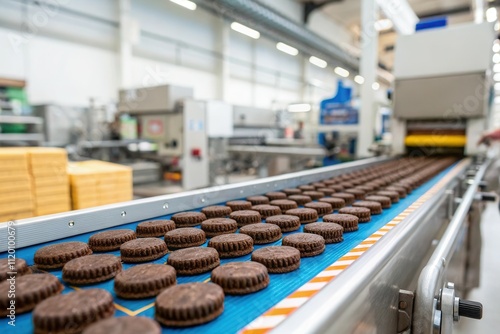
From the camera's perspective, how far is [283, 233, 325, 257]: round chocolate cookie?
1045 mm

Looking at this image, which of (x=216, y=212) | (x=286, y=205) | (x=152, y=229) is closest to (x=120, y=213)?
(x=152, y=229)

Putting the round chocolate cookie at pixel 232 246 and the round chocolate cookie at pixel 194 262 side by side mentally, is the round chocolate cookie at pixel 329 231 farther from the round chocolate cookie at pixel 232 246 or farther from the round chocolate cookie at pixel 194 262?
the round chocolate cookie at pixel 194 262

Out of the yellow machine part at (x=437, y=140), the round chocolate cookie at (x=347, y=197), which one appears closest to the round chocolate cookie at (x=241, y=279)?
the round chocolate cookie at (x=347, y=197)

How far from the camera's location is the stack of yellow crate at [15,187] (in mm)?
2434

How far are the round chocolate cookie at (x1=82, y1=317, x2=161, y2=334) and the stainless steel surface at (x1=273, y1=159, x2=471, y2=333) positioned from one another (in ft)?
0.72

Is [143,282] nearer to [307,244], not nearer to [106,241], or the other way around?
[106,241]

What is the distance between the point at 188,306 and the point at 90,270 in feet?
1.10

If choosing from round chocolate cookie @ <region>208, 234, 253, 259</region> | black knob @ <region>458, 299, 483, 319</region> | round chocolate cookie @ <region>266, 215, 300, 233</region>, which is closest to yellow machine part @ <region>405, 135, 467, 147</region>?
round chocolate cookie @ <region>266, 215, 300, 233</region>

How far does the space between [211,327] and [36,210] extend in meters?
2.53

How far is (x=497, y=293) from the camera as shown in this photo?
289 centimetres

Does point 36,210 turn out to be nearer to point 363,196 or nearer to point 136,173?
point 136,173

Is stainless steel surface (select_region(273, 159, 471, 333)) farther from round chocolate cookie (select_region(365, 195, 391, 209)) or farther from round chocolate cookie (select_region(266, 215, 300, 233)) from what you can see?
round chocolate cookie (select_region(266, 215, 300, 233))

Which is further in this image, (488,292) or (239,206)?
(488,292)

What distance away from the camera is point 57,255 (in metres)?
0.96
